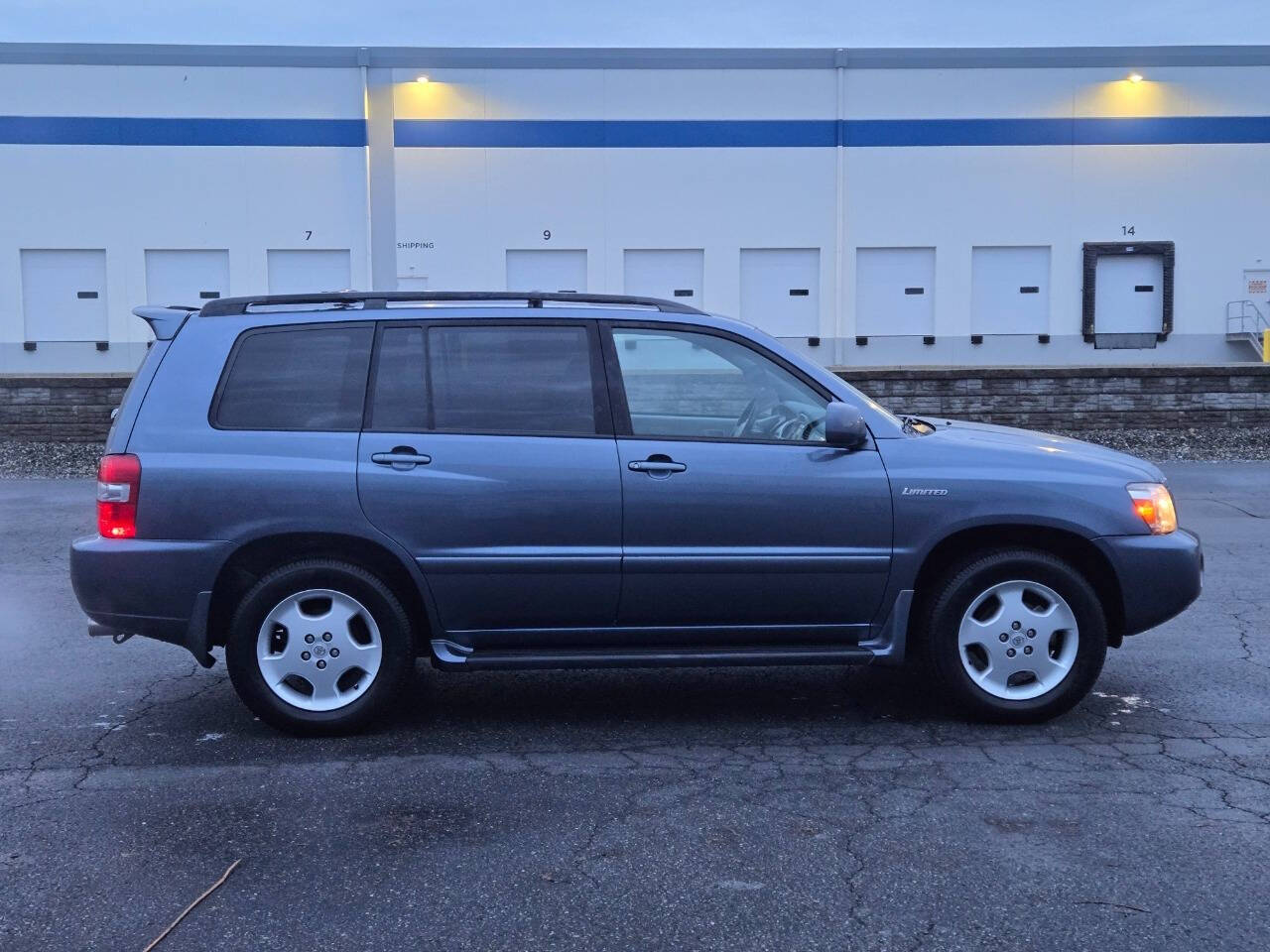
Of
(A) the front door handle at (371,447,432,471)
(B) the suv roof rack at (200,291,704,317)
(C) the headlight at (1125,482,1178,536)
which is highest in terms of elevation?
(B) the suv roof rack at (200,291,704,317)

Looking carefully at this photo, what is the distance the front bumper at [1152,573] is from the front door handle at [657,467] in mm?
1713

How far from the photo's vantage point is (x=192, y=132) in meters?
27.1

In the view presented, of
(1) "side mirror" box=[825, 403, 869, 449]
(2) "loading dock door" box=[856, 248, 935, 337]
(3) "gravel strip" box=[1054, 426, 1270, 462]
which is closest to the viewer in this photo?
(1) "side mirror" box=[825, 403, 869, 449]

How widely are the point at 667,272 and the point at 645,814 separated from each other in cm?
2396

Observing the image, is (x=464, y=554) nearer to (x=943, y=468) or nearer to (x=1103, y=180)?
(x=943, y=468)

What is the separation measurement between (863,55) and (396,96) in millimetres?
9381

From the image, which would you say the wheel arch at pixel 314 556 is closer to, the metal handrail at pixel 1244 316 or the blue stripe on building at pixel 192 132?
the blue stripe on building at pixel 192 132

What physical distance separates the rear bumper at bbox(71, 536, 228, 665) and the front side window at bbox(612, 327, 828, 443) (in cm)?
176

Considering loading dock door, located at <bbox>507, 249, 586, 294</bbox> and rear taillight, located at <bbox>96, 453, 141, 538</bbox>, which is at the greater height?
loading dock door, located at <bbox>507, 249, 586, 294</bbox>

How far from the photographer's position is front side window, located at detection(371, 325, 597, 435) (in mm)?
5508

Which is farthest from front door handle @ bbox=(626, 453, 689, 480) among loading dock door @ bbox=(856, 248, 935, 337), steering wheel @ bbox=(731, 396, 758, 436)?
loading dock door @ bbox=(856, 248, 935, 337)

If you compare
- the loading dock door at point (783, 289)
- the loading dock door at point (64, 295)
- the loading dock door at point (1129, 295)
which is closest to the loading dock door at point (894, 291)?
the loading dock door at point (783, 289)

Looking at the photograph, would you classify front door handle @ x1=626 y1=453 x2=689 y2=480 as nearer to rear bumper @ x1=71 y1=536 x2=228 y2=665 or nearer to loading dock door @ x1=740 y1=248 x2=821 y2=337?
rear bumper @ x1=71 y1=536 x2=228 y2=665

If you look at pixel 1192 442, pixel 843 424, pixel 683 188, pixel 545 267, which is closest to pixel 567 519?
pixel 843 424
